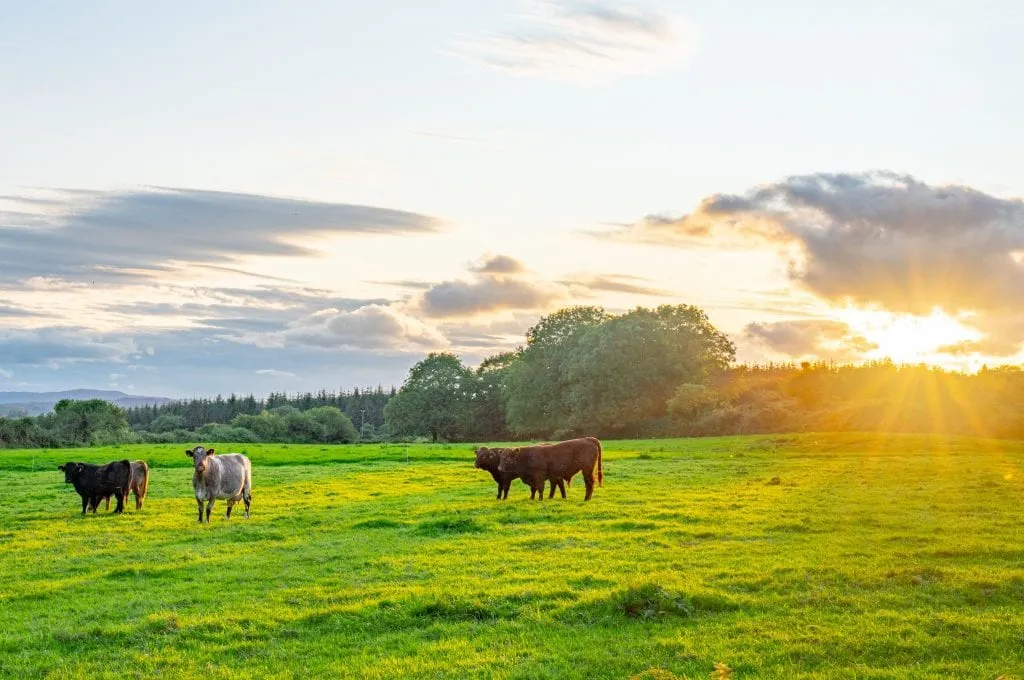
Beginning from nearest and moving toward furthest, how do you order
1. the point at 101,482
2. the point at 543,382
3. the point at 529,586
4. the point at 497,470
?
the point at 529,586, the point at 101,482, the point at 497,470, the point at 543,382

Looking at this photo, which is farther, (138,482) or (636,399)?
(636,399)

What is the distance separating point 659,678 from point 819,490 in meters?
21.4

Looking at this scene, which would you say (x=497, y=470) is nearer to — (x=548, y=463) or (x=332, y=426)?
(x=548, y=463)

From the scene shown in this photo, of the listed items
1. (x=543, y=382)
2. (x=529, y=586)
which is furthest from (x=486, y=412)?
(x=529, y=586)

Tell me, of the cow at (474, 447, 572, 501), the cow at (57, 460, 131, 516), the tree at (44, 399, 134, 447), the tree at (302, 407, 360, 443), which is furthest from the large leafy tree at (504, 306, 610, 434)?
the cow at (57, 460, 131, 516)

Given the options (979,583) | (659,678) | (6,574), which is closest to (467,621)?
(659,678)

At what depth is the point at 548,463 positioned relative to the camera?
91.5 feet

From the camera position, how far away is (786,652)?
35.9ft

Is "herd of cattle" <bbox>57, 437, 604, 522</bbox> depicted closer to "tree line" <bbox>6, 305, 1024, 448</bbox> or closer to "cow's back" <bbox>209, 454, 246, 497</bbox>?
"cow's back" <bbox>209, 454, 246, 497</bbox>

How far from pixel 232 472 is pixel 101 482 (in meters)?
4.99

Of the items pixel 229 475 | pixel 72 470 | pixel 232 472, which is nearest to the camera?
pixel 229 475

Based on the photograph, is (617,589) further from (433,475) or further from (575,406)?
(575,406)

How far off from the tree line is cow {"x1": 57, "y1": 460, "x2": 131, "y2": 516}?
6618cm

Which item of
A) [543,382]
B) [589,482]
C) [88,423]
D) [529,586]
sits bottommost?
[88,423]
